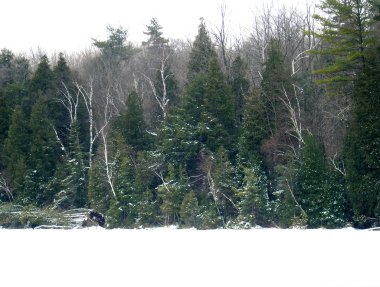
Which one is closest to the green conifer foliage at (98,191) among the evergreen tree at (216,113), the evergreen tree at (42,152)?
the evergreen tree at (42,152)

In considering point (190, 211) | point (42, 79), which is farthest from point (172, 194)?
point (42, 79)

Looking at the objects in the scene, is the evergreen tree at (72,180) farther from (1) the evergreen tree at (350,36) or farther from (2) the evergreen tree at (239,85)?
(1) the evergreen tree at (350,36)

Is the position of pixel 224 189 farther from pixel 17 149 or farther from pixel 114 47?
pixel 114 47

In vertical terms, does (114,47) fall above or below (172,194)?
above

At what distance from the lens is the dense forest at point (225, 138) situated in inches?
1001

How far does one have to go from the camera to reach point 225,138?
34.6 m
